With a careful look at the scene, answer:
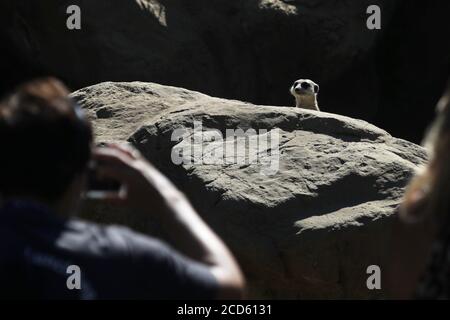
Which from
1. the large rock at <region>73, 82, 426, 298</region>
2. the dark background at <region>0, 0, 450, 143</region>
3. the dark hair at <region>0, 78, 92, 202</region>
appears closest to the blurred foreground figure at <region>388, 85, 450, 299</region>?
the dark hair at <region>0, 78, 92, 202</region>

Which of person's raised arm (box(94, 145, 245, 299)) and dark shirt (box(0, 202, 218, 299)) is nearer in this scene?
dark shirt (box(0, 202, 218, 299))

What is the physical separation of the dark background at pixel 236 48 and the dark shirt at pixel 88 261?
768 cm

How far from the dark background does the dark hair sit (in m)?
7.65

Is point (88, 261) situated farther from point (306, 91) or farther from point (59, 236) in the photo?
point (306, 91)

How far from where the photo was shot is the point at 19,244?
4.94 ft

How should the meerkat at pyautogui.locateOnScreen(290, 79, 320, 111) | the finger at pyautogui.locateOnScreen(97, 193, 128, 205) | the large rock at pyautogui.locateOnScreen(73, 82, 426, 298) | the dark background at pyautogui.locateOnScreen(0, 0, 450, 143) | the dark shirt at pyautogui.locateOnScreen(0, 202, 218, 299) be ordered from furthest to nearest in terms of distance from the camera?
1. the dark background at pyautogui.locateOnScreen(0, 0, 450, 143)
2. the meerkat at pyautogui.locateOnScreen(290, 79, 320, 111)
3. the large rock at pyautogui.locateOnScreen(73, 82, 426, 298)
4. the finger at pyautogui.locateOnScreen(97, 193, 128, 205)
5. the dark shirt at pyautogui.locateOnScreen(0, 202, 218, 299)

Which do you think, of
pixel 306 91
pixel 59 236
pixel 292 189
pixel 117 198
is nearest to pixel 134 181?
pixel 117 198

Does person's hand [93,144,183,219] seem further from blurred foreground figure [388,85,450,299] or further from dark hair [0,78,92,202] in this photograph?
blurred foreground figure [388,85,450,299]

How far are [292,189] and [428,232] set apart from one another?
307 cm

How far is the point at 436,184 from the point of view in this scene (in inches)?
60.9

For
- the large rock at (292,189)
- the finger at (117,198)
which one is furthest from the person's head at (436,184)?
the large rock at (292,189)

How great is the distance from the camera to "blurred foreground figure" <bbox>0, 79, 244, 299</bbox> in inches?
59.0

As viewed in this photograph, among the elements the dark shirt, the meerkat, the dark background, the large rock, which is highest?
the dark background
